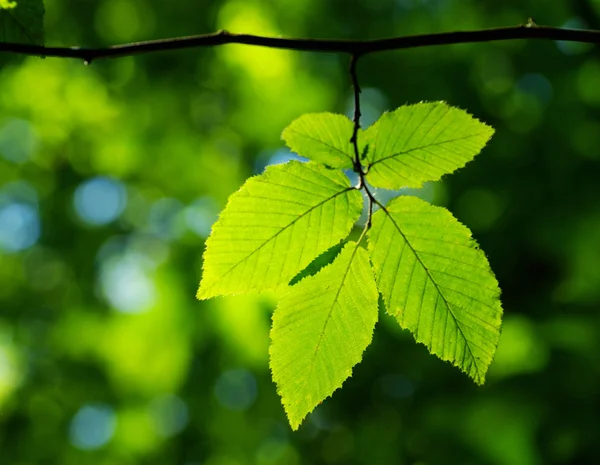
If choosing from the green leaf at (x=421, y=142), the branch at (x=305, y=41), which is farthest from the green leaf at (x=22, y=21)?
the green leaf at (x=421, y=142)

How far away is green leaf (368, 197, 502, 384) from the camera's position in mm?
736

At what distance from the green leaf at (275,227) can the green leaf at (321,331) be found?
0.13 feet

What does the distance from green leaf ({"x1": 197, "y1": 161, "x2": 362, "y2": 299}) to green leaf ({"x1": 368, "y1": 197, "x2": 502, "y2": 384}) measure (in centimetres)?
6

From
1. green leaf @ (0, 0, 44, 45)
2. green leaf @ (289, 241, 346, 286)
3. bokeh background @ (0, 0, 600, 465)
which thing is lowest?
bokeh background @ (0, 0, 600, 465)

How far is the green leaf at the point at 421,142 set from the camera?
0.76 meters

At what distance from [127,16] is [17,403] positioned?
14.3 ft

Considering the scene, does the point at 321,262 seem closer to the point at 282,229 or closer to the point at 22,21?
the point at 282,229

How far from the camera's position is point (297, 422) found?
28.2 inches

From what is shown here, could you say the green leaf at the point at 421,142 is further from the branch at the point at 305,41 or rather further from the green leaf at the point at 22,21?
the green leaf at the point at 22,21

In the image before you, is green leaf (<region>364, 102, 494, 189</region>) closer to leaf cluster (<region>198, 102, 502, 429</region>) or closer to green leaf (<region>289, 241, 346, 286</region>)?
leaf cluster (<region>198, 102, 502, 429</region>)

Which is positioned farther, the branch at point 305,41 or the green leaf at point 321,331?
the green leaf at point 321,331

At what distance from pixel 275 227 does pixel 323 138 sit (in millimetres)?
143

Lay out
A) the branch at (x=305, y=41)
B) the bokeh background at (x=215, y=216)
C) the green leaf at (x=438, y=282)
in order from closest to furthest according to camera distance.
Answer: the branch at (x=305, y=41)
the green leaf at (x=438, y=282)
the bokeh background at (x=215, y=216)

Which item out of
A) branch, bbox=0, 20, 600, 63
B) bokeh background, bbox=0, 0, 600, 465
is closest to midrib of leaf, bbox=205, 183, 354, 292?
branch, bbox=0, 20, 600, 63
